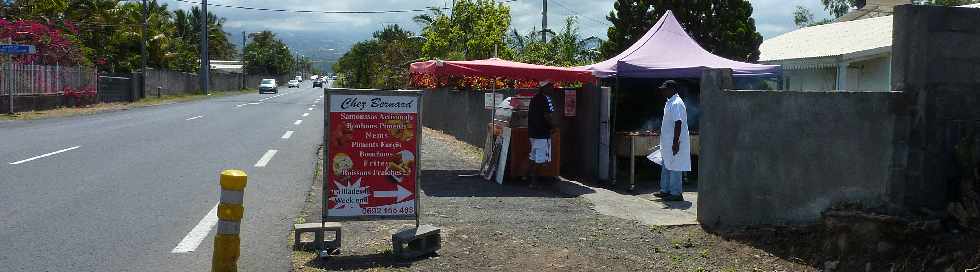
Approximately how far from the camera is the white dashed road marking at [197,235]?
655 cm

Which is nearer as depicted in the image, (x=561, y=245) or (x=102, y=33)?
(x=561, y=245)

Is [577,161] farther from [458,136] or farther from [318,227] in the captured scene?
[458,136]

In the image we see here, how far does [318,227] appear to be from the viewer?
6500 millimetres

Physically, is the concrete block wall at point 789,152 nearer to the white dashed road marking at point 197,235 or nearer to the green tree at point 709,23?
the white dashed road marking at point 197,235

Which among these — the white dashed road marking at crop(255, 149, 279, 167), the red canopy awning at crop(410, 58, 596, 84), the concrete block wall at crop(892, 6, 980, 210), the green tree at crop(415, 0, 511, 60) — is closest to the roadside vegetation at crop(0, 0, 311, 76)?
the green tree at crop(415, 0, 511, 60)

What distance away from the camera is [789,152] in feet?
22.1

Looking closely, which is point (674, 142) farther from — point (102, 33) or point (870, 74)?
point (102, 33)

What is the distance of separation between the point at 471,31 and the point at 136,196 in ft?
74.0

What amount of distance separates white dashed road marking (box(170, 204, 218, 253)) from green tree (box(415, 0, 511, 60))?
21.9 meters

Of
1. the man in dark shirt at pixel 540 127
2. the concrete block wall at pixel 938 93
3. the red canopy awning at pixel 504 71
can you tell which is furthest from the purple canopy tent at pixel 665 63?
the concrete block wall at pixel 938 93

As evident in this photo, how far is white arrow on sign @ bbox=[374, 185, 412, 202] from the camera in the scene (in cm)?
675

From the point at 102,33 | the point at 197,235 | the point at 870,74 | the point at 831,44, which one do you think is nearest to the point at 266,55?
the point at 102,33

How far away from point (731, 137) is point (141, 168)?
8168 mm

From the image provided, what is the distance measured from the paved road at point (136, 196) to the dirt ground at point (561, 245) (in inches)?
29.0
